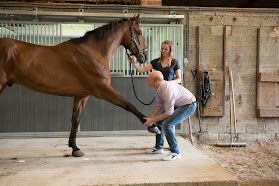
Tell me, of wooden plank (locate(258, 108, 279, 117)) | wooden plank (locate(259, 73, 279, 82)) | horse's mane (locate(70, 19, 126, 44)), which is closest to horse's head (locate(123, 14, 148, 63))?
horse's mane (locate(70, 19, 126, 44))

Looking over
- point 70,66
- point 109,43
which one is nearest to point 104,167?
point 70,66

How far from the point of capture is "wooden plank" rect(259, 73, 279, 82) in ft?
15.7

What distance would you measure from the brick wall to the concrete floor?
1.98m

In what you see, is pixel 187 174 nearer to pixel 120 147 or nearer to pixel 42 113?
pixel 120 147

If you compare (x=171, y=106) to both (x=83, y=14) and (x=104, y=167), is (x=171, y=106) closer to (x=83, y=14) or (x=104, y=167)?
(x=104, y=167)

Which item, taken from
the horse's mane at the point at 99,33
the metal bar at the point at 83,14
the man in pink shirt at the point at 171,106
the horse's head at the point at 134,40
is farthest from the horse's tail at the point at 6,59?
the metal bar at the point at 83,14

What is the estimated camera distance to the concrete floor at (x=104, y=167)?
6.48ft

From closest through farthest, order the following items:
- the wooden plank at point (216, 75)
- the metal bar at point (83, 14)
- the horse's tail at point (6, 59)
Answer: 1. the horse's tail at point (6, 59)
2. the metal bar at point (83, 14)
3. the wooden plank at point (216, 75)

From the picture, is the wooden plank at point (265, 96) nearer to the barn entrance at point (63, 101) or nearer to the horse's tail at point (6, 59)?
the barn entrance at point (63, 101)

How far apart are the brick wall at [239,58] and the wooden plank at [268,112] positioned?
0.13 metres

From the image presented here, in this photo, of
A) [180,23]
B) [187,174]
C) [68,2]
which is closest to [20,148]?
[187,174]

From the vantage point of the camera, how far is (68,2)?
4.52m

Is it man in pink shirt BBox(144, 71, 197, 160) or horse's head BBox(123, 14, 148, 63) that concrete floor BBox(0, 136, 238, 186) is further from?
horse's head BBox(123, 14, 148, 63)

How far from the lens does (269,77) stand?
15.8ft
